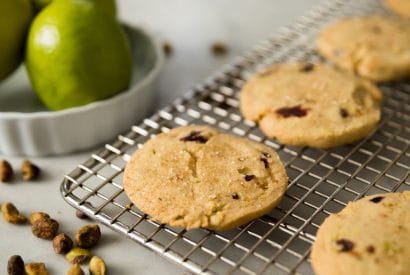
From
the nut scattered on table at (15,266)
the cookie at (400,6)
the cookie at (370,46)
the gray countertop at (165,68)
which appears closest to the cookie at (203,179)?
the gray countertop at (165,68)

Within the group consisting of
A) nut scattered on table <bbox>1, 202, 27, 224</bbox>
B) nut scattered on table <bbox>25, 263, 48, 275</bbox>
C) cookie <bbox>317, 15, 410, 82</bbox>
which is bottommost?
nut scattered on table <bbox>25, 263, 48, 275</bbox>

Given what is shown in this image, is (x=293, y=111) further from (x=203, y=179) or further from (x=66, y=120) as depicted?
(x=66, y=120)

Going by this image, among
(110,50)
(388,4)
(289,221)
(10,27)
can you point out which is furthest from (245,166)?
(388,4)

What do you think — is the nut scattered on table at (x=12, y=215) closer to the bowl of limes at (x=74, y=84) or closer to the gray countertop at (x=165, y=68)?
the gray countertop at (x=165, y=68)

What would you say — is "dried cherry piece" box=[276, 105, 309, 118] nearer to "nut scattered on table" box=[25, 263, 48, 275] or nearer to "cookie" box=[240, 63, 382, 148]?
"cookie" box=[240, 63, 382, 148]

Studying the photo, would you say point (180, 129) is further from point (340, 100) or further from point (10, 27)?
point (10, 27)

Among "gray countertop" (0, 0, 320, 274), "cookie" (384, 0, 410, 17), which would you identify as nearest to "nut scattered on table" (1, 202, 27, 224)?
"gray countertop" (0, 0, 320, 274)
